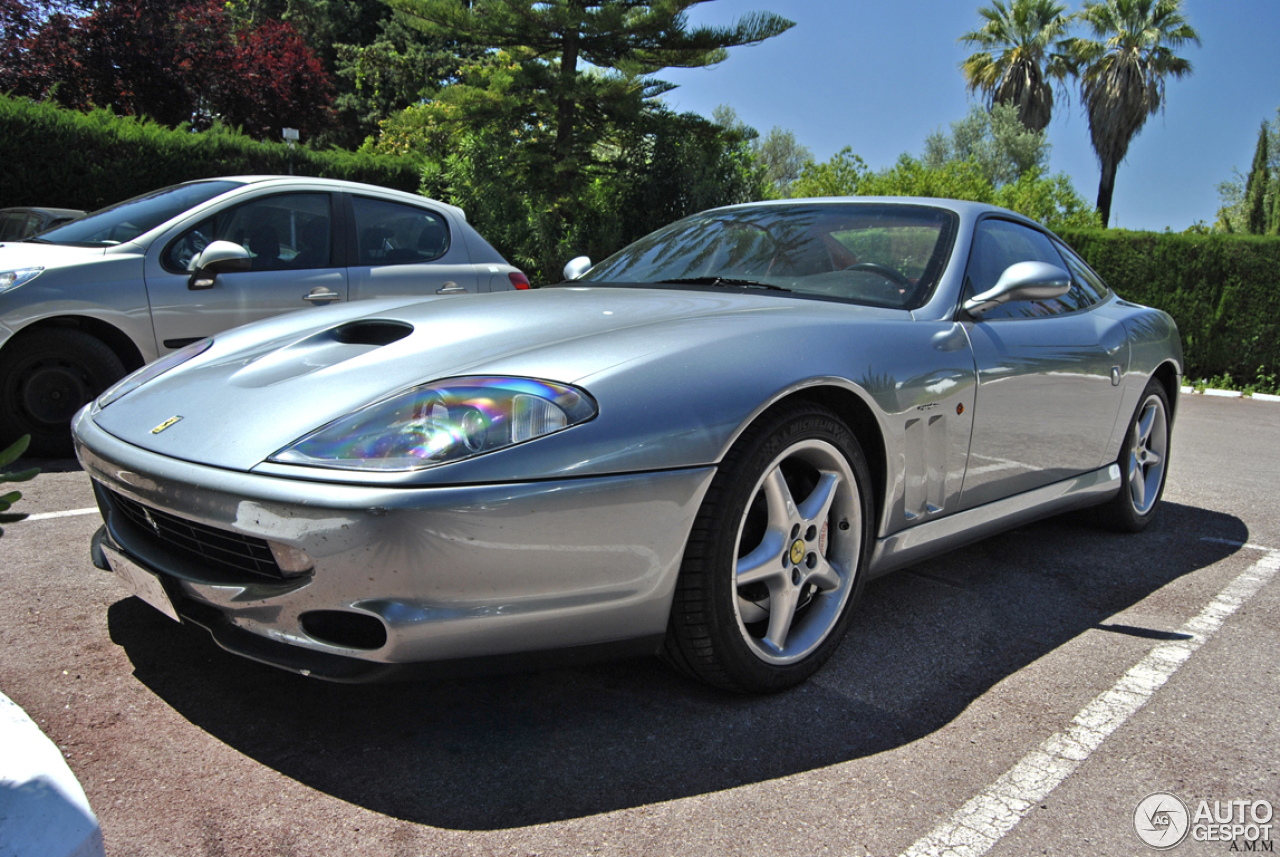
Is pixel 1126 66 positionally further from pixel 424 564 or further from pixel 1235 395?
pixel 424 564

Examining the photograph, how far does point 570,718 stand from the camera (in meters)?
2.16

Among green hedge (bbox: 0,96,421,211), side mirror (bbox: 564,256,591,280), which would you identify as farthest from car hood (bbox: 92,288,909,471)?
green hedge (bbox: 0,96,421,211)

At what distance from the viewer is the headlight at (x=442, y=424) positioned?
1.81 metres

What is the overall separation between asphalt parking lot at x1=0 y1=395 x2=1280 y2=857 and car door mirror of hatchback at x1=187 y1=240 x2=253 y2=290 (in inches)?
78.4

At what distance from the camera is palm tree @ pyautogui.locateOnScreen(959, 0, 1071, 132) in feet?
103

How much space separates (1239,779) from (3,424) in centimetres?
505

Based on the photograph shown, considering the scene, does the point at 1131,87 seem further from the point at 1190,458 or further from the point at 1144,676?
the point at 1144,676

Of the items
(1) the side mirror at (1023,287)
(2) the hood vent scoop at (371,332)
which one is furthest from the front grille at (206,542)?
(1) the side mirror at (1023,287)

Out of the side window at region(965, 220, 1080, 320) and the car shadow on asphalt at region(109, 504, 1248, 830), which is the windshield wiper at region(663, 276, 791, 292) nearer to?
the side window at region(965, 220, 1080, 320)

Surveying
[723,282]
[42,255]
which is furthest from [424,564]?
[42,255]

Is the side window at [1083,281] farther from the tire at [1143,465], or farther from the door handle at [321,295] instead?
the door handle at [321,295]

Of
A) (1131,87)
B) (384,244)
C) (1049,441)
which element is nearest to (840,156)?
(384,244)

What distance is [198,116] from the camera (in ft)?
68.5

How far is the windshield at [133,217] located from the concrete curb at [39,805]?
3.78 m
